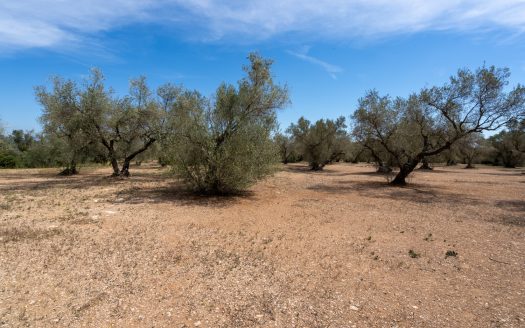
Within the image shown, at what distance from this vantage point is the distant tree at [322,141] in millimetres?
36188

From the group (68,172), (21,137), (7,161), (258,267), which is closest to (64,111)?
(68,172)

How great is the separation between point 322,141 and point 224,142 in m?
23.9

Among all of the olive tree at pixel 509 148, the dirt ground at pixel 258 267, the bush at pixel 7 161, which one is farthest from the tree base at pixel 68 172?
the olive tree at pixel 509 148

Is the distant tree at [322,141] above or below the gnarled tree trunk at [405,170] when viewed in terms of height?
above

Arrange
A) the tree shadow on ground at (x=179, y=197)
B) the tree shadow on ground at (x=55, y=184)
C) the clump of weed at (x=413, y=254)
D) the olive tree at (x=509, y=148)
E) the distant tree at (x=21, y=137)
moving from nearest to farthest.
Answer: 1. the clump of weed at (x=413, y=254)
2. the tree shadow on ground at (x=179, y=197)
3. the tree shadow on ground at (x=55, y=184)
4. the olive tree at (x=509, y=148)
5. the distant tree at (x=21, y=137)

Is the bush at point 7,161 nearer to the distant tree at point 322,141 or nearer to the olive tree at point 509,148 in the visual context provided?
the distant tree at point 322,141

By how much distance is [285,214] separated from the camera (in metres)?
10.9

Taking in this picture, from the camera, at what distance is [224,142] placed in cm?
1399

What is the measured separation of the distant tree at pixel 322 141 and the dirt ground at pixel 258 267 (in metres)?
25.0

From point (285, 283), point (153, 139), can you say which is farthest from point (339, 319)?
point (153, 139)

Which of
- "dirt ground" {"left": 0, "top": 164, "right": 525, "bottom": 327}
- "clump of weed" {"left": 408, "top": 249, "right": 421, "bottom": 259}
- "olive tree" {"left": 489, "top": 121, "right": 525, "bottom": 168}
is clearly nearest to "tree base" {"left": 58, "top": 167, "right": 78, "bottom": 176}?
"dirt ground" {"left": 0, "top": 164, "right": 525, "bottom": 327}

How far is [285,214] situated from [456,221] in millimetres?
5491

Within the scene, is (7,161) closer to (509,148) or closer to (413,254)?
(413,254)

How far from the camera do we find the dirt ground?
14.1 ft
